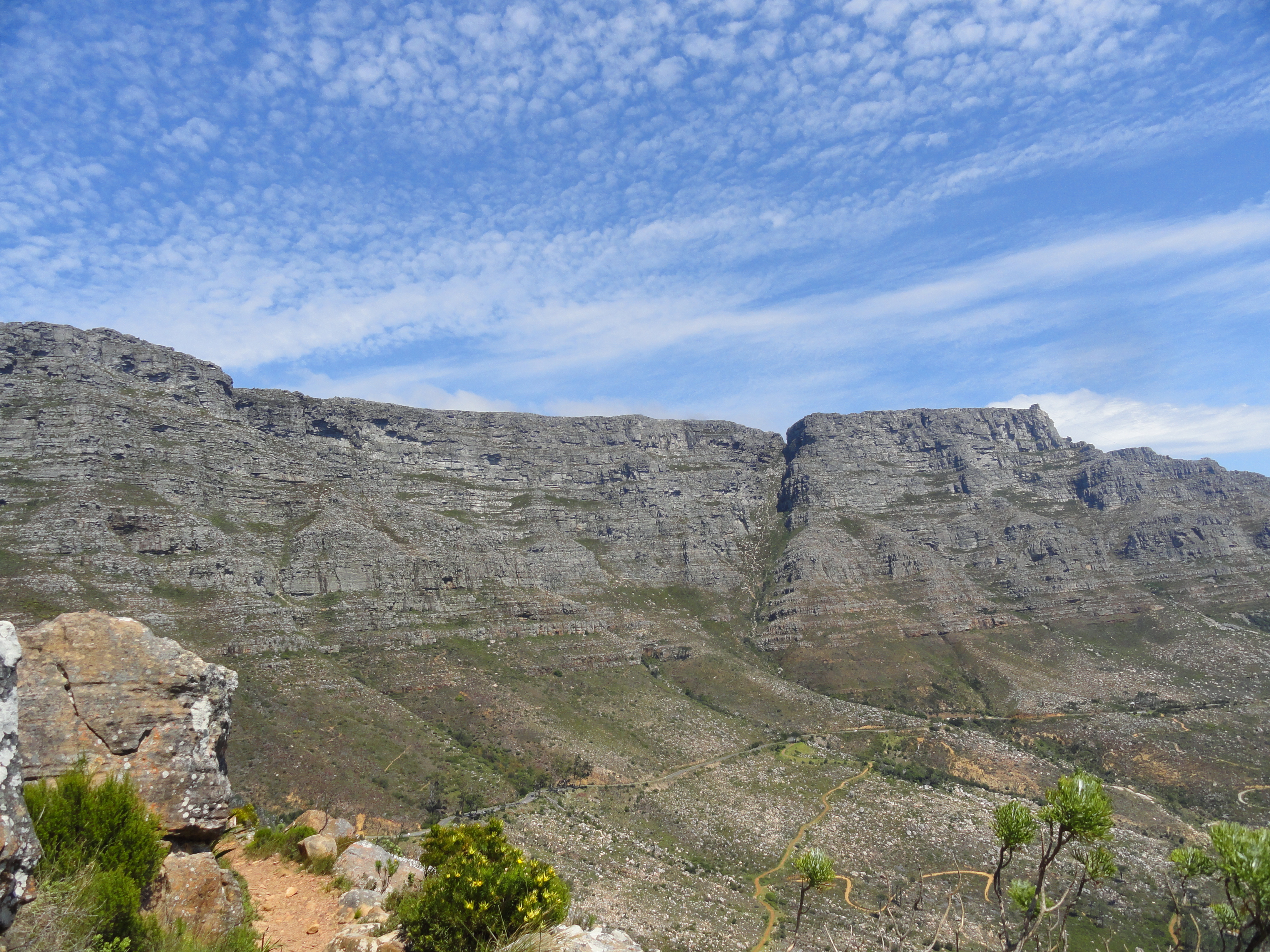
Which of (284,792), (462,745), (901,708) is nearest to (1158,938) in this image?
(901,708)

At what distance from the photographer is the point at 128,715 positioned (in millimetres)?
8938

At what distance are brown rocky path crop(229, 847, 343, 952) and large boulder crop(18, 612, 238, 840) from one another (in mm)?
2071

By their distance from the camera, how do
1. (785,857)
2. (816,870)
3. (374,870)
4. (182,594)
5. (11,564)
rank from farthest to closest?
(182,594) → (11,564) → (785,857) → (816,870) → (374,870)

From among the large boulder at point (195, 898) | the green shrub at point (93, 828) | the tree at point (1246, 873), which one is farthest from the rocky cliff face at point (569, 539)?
the tree at point (1246, 873)

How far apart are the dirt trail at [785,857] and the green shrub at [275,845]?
31.8 meters

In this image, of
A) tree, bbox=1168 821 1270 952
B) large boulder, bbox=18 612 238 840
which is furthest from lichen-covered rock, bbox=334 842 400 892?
tree, bbox=1168 821 1270 952

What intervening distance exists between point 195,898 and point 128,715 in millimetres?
2774

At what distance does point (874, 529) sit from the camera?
135m

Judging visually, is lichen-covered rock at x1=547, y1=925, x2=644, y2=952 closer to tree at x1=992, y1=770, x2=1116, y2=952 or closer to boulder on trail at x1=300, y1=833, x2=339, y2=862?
tree at x1=992, y1=770, x2=1116, y2=952

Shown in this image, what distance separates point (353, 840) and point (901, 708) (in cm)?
9006

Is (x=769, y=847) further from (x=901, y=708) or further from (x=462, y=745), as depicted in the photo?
(x=901, y=708)

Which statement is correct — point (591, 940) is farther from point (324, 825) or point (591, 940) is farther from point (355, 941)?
point (324, 825)

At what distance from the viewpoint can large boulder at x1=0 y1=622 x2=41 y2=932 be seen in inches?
186

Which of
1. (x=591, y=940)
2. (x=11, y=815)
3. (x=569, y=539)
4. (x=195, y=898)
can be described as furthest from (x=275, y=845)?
(x=569, y=539)
